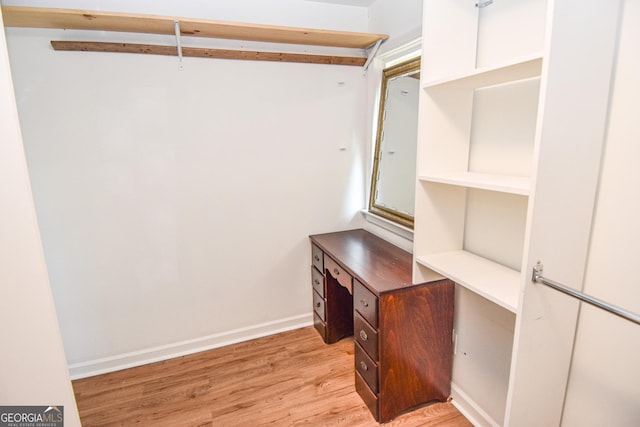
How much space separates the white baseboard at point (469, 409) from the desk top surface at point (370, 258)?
2.40ft

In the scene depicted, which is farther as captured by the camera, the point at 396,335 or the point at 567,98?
the point at 396,335

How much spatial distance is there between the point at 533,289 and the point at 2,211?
1713 millimetres

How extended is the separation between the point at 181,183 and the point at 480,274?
188 centimetres

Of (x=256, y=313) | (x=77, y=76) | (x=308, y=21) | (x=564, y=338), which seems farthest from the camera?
(x=256, y=313)

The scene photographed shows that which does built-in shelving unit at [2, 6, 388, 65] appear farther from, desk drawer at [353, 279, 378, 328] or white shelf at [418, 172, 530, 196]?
desk drawer at [353, 279, 378, 328]

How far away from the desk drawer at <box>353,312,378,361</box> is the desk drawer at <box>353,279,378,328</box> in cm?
4

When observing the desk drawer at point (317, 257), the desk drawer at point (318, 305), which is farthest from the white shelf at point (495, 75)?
the desk drawer at point (318, 305)

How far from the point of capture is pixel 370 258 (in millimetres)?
2129

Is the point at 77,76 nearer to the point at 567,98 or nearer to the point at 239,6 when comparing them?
the point at 239,6

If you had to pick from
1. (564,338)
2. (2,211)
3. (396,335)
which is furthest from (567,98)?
(2,211)

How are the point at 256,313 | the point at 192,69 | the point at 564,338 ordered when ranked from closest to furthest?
1. the point at 564,338
2. the point at 192,69
3. the point at 256,313

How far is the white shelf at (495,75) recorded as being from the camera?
1.11 meters

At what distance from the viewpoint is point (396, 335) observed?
5.65 feet

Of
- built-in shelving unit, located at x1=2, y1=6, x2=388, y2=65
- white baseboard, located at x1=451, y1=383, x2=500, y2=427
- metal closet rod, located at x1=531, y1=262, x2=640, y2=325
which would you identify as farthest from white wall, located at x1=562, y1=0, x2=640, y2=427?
built-in shelving unit, located at x1=2, y1=6, x2=388, y2=65
